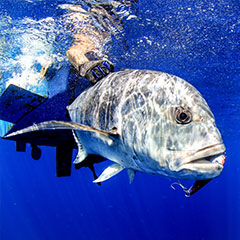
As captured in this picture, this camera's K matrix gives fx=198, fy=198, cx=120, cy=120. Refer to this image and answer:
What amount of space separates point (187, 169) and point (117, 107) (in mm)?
1050

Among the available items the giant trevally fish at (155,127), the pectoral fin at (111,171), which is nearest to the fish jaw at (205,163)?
the giant trevally fish at (155,127)

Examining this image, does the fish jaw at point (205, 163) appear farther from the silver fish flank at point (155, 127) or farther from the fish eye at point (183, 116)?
the fish eye at point (183, 116)

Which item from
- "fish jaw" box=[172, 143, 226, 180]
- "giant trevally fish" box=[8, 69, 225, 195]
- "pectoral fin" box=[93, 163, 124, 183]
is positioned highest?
"giant trevally fish" box=[8, 69, 225, 195]

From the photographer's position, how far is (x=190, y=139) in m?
1.80

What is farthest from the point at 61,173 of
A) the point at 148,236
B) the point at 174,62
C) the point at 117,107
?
the point at 148,236

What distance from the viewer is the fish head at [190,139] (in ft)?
5.65

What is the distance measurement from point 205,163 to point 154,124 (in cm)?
59

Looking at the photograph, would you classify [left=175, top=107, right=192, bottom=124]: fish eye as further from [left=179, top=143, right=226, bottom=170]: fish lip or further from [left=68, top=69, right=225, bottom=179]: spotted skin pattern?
[left=179, top=143, right=226, bottom=170]: fish lip

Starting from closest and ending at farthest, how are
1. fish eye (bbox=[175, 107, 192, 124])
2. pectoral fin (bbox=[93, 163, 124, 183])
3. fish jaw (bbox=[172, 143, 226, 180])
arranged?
1. fish jaw (bbox=[172, 143, 226, 180])
2. fish eye (bbox=[175, 107, 192, 124])
3. pectoral fin (bbox=[93, 163, 124, 183])

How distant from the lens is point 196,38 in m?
8.06

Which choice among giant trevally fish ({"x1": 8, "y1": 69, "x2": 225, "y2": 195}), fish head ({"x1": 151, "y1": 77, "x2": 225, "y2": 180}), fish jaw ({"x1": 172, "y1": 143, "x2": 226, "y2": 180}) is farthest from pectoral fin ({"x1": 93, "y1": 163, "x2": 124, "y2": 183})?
fish jaw ({"x1": 172, "y1": 143, "x2": 226, "y2": 180})

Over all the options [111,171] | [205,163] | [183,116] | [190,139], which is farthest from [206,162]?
[111,171]

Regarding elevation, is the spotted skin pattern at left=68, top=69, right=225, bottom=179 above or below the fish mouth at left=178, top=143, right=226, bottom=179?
above

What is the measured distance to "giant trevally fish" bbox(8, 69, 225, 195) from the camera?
1.77 metres
